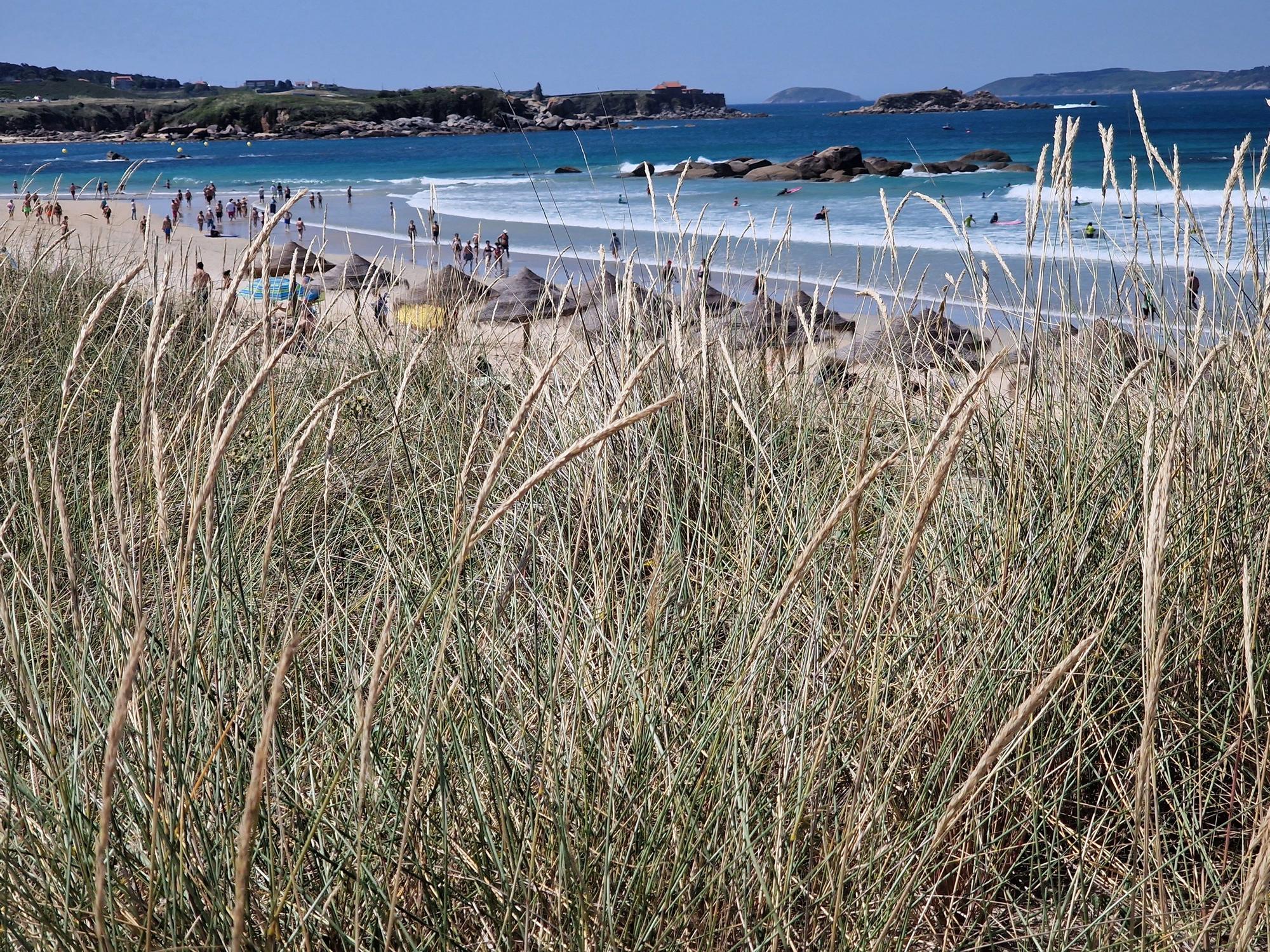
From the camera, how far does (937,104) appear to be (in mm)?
110312

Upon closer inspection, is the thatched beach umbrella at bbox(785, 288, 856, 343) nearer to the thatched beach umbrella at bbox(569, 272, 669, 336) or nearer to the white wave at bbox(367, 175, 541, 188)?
the thatched beach umbrella at bbox(569, 272, 669, 336)

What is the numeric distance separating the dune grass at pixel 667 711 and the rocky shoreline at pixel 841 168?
32.4 meters

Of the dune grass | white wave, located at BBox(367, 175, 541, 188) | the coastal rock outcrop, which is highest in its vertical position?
white wave, located at BBox(367, 175, 541, 188)

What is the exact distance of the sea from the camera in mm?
3541

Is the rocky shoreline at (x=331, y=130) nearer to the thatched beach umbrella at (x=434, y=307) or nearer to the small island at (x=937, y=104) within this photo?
the small island at (x=937, y=104)

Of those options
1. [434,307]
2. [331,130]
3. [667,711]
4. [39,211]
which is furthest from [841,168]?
[331,130]

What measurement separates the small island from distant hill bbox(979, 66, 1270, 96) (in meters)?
44.6

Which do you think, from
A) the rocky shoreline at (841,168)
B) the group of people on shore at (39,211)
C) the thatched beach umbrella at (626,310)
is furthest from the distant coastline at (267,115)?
the thatched beach umbrella at (626,310)

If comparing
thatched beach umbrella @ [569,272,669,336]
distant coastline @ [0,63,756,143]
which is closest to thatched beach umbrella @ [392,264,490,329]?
thatched beach umbrella @ [569,272,669,336]

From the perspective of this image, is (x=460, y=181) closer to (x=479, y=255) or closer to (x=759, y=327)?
(x=479, y=255)

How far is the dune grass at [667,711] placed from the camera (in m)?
1.07

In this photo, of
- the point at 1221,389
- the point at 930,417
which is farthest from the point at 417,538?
the point at 1221,389

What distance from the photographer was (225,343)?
4008 millimetres

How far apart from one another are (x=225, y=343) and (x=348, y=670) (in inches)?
119
